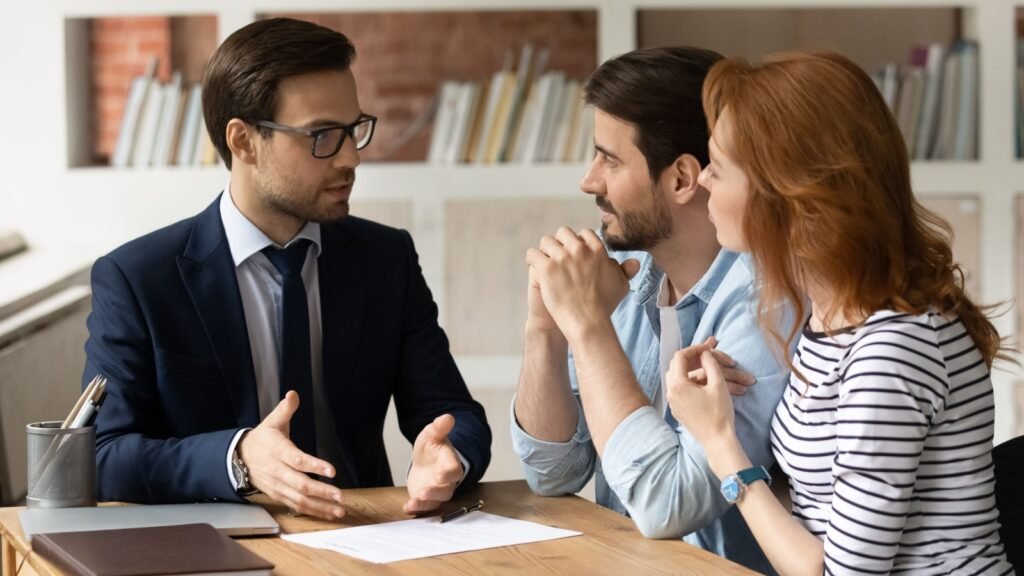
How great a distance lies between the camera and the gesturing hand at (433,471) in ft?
6.03

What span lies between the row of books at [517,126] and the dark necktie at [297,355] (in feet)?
6.60

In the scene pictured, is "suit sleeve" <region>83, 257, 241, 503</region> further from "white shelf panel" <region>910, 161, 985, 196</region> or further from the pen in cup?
"white shelf panel" <region>910, 161, 985, 196</region>

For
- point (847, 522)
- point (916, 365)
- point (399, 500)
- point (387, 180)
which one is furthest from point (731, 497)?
point (387, 180)

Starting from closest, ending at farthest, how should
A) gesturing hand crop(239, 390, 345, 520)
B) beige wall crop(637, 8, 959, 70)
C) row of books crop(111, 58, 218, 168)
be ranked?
gesturing hand crop(239, 390, 345, 520) < row of books crop(111, 58, 218, 168) < beige wall crop(637, 8, 959, 70)

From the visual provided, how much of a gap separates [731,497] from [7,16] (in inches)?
128

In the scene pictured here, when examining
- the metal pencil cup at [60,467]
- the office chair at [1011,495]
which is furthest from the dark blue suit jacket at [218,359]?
the office chair at [1011,495]

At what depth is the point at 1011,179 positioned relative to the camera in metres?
4.20

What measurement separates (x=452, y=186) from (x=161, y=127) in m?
0.94

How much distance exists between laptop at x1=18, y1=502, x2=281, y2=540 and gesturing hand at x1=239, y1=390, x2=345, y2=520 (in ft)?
0.13

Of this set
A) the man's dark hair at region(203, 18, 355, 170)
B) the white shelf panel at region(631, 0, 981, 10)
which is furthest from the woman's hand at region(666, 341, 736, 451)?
the white shelf panel at region(631, 0, 981, 10)

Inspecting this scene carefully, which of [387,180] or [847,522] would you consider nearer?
→ [847,522]

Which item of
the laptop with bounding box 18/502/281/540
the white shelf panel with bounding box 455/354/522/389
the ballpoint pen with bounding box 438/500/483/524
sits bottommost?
the white shelf panel with bounding box 455/354/522/389

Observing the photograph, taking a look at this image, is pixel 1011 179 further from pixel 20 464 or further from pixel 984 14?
pixel 20 464

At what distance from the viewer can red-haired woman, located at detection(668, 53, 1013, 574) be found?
4.95ft
